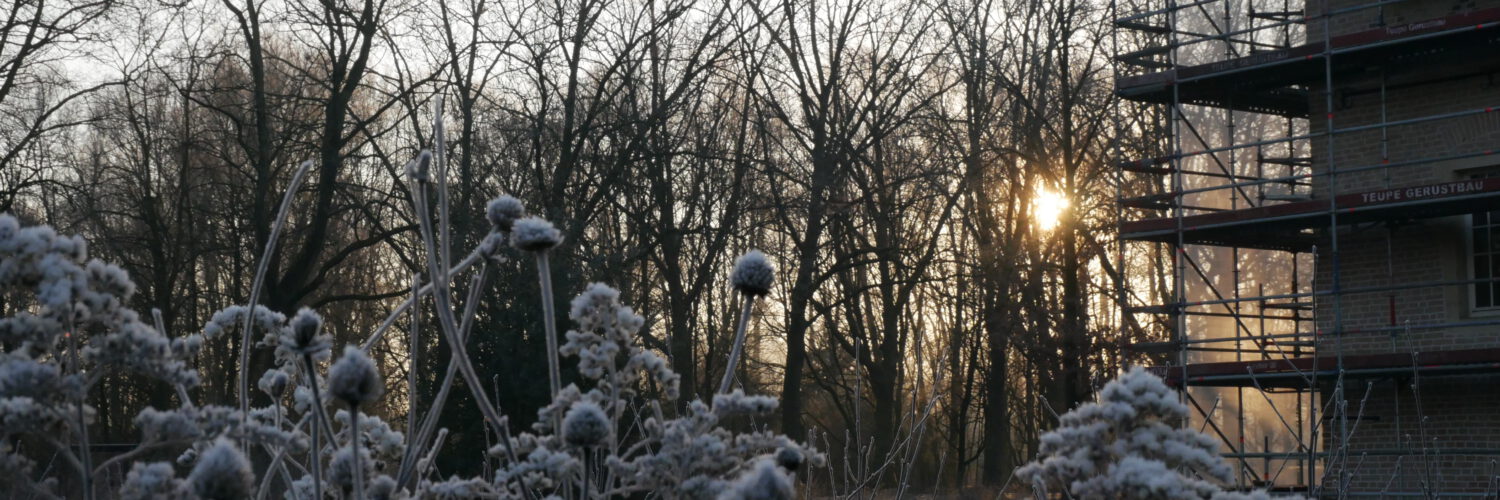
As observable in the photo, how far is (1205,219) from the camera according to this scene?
2000cm

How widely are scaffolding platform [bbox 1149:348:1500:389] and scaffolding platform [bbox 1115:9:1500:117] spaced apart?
328 centimetres

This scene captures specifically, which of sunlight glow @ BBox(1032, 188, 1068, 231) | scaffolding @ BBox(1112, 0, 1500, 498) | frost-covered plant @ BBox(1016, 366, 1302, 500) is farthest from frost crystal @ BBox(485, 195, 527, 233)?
sunlight glow @ BBox(1032, 188, 1068, 231)

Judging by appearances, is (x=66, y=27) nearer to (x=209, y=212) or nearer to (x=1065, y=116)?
(x=209, y=212)

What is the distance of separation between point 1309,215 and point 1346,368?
179 cm

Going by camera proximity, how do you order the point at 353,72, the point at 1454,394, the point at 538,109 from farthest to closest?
the point at 538,109 → the point at 353,72 → the point at 1454,394

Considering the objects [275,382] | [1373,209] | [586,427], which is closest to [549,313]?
[586,427]

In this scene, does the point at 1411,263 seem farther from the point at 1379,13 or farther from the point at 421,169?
the point at 421,169

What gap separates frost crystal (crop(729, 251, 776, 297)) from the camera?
7.59 feet

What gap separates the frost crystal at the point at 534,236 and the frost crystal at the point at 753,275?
11.6 inches

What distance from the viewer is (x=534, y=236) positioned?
2.14 meters

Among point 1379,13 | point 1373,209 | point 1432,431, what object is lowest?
point 1432,431

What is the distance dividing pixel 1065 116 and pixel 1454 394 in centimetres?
1444

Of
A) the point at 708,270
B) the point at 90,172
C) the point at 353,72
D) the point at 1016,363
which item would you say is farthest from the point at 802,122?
the point at 90,172

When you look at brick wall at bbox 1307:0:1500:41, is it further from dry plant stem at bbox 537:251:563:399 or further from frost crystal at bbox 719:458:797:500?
frost crystal at bbox 719:458:797:500
